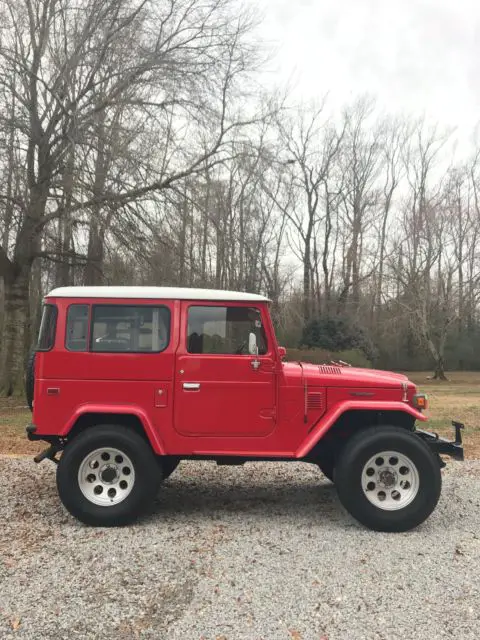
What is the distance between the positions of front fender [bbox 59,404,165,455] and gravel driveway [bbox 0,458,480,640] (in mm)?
752

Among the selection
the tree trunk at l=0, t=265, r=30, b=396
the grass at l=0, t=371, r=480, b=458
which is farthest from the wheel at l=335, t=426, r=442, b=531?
the tree trunk at l=0, t=265, r=30, b=396

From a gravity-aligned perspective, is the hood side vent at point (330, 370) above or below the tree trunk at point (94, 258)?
below

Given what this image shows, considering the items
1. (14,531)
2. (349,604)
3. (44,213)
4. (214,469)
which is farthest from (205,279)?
(349,604)

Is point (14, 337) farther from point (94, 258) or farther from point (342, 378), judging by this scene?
point (342, 378)

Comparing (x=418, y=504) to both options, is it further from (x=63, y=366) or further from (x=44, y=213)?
(x=44, y=213)

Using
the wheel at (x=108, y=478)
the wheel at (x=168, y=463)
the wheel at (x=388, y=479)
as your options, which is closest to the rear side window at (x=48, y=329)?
the wheel at (x=108, y=478)

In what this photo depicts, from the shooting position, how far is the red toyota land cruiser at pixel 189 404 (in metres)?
4.84

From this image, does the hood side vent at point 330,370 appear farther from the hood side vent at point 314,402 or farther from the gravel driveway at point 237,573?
the gravel driveway at point 237,573

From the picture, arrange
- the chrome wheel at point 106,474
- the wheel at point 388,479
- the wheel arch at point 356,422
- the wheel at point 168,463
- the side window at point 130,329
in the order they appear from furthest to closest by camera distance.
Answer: the wheel at point 168,463, the wheel arch at point 356,422, the side window at point 130,329, the chrome wheel at point 106,474, the wheel at point 388,479

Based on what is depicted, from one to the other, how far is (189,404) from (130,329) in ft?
2.89

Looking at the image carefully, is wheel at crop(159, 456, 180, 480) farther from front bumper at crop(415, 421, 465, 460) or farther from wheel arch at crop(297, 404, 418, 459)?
front bumper at crop(415, 421, 465, 460)

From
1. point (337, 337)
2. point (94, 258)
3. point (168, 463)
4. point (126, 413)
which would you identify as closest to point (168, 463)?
point (168, 463)

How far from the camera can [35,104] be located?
12.8 metres

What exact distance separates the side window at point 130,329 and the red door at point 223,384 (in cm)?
20
